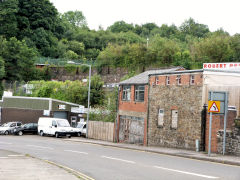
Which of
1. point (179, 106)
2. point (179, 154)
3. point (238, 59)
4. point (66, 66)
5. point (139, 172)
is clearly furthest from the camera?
point (66, 66)

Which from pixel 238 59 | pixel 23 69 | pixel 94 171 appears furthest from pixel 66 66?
pixel 94 171

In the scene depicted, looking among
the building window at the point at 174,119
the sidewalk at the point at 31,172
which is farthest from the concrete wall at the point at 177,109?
the sidewalk at the point at 31,172

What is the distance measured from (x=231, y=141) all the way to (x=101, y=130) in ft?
61.3

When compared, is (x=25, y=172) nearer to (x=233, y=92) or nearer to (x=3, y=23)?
(x=233, y=92)

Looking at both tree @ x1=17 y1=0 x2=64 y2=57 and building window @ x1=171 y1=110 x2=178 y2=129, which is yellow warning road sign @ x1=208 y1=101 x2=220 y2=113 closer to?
building window @ x1=171 y1=110 x2=178 y2=129

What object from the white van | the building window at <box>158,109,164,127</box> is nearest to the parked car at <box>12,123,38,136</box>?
the white van

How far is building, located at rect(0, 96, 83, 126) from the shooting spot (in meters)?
50.6

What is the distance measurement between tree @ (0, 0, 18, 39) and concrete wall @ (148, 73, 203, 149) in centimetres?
5660

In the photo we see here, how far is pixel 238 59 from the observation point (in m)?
46.9

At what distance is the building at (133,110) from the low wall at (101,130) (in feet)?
4.38

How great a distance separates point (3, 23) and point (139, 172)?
243 feet

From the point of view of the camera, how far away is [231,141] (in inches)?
880

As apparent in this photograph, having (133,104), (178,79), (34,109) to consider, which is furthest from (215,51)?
(34,109)

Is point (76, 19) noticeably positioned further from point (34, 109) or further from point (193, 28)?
point (34, 109)
